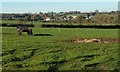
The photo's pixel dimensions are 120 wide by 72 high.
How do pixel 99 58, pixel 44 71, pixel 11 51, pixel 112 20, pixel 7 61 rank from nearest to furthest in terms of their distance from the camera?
pixel 44 71
pixel 7 61
pixel 99 58
pixel 11 51
pixel 112 20

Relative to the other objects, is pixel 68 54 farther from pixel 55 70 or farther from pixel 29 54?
pixel 55 70

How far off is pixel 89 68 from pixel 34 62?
3.05m

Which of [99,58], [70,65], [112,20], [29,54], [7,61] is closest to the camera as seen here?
[70,65]

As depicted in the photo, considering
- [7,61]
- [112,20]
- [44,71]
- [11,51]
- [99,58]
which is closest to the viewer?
[44,71]

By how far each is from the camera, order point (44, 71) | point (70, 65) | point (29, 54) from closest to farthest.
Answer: point (44, 71) → point (70, 65) → point (29, 54)

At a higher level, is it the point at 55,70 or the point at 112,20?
the point at 55,70

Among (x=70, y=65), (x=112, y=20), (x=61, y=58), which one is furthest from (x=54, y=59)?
(x=112, y=20)

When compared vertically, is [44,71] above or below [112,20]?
above

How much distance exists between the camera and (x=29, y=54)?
66.3ft

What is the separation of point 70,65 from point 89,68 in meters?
1.04

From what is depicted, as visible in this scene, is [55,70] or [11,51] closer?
[55,70]

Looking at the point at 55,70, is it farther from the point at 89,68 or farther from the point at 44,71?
the point at 89,68

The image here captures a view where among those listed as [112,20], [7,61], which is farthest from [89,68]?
[112,20]

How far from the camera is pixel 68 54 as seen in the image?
20.4 m
